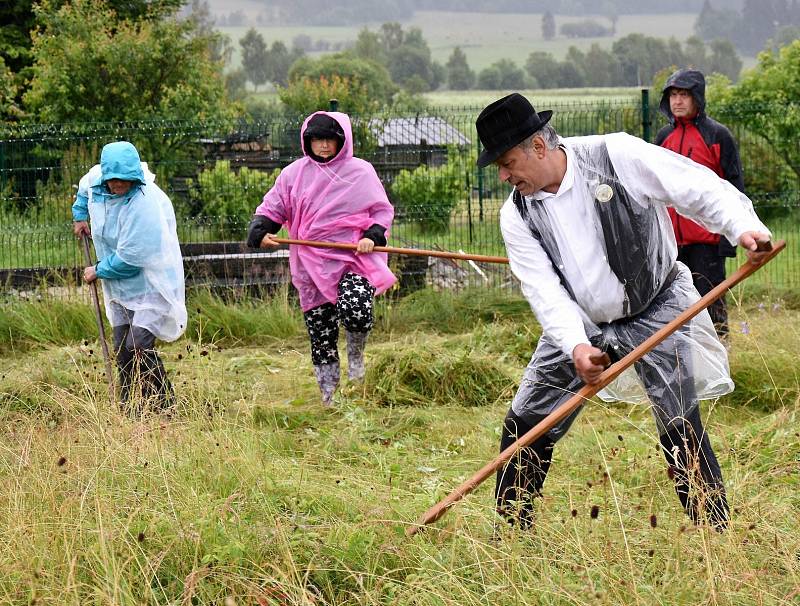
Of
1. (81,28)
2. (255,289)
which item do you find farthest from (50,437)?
(81,28)

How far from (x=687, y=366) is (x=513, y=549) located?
1081mm

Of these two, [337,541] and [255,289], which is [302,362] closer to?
[255,289]

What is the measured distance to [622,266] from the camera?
410 centimetres

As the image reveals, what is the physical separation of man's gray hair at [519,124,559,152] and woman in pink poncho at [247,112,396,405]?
2.91 meters

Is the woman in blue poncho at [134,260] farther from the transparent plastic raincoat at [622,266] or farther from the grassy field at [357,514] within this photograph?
the transparent plastic raincoat at [622,266]

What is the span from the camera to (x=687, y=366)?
13.9 ft

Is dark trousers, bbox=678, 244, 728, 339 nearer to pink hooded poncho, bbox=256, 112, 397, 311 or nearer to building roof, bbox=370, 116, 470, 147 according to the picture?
pink hooded poncho, bbox=256, 112, 397, 311

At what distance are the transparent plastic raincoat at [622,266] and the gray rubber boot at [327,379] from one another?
279cm

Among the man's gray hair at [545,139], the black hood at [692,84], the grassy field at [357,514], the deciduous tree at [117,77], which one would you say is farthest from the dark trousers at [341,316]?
the deciduous tree at [117,77]

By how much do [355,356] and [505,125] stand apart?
3520mm

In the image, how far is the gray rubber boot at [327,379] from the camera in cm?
709

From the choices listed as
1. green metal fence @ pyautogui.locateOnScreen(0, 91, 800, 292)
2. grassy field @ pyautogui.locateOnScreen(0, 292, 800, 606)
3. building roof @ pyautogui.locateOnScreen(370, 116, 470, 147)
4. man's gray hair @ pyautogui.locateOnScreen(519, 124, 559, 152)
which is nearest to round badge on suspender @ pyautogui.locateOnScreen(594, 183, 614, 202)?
man's gray hair @ pyautogui.locateOnScreen(519, 124, 559, 152)

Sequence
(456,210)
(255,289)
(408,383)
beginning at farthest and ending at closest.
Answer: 1. (456,210)
2. (255,289)
3. (408,383)

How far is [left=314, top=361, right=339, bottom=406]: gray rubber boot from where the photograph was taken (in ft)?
23.3
